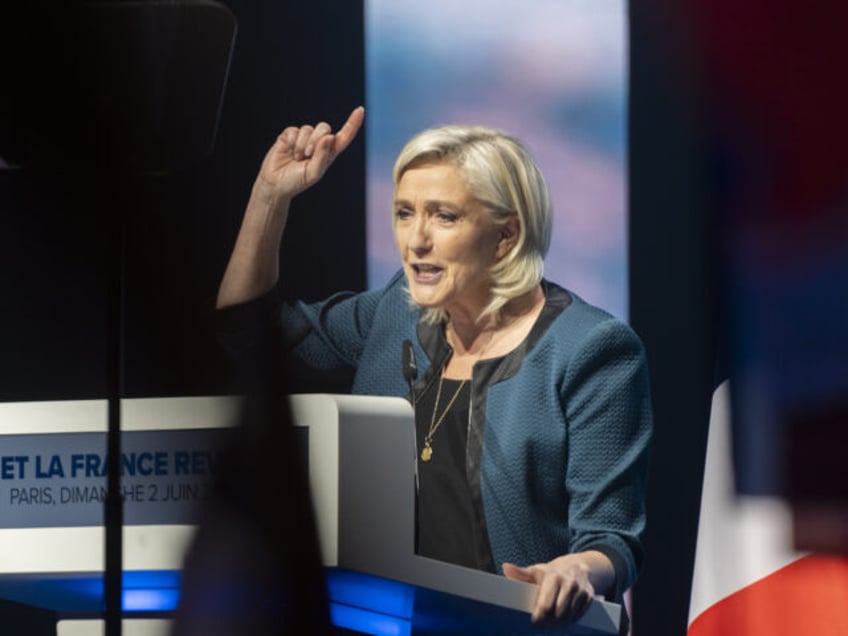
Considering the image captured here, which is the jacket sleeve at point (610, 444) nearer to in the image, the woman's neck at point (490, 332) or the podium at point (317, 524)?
the woman's neck at point (490, 332)

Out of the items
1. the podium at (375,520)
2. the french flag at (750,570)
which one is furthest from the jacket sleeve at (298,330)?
the podium at (375,520)

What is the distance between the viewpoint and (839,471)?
259 cm

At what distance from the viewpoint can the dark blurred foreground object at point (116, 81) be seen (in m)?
2.28

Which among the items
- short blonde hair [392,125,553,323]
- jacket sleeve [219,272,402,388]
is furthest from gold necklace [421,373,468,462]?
jacket sleeve [219,272,402,388]

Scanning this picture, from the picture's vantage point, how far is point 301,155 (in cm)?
293

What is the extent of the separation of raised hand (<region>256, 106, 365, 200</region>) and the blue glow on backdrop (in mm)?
63

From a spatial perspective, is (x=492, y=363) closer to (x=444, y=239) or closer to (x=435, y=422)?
(x=435, y=422)

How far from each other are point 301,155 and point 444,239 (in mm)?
482

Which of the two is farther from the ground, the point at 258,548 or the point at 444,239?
the point at 444,239

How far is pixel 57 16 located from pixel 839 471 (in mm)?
1943

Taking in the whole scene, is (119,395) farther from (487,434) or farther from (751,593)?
(751,593)

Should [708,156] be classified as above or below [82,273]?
above

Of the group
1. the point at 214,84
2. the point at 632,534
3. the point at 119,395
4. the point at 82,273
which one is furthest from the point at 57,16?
the point at 632,534

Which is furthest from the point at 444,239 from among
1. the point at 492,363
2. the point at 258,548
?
the point at 258,548
